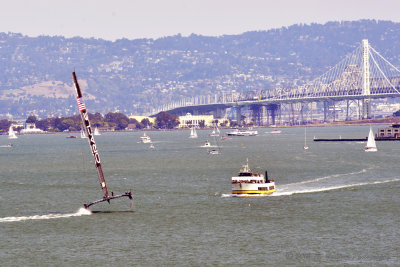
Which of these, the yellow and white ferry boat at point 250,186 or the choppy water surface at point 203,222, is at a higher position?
the yellow and white ferry boat at point 250,186

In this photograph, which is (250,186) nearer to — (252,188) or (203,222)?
(252,188)

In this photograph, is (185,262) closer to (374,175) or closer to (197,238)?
(197,238)

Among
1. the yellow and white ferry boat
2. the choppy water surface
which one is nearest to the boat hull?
the yellow and white ferry boat

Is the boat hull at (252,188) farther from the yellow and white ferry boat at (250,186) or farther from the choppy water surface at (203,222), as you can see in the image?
the choppy water surface at (203,222)

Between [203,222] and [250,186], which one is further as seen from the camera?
[250,186]

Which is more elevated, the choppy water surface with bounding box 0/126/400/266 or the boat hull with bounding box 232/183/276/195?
the boat hull with bounding box 232/183/276/195

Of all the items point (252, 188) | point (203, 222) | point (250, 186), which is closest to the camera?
point (203, 222)

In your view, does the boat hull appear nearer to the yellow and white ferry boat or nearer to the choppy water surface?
the yellow and white ferry boat

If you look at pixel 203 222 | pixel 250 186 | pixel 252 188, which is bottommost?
pixel 203 222

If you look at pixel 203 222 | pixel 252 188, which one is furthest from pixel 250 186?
pixel 203 222

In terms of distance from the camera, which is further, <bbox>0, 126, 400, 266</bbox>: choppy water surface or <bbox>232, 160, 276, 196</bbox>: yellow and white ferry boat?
<bbox>232, 160, 276, 196</bbox>: yellow and white ferry boat

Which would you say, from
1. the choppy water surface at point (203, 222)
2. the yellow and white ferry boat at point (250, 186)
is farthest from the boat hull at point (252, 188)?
the choppy water surface at point (203, 222)

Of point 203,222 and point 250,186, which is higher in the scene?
point 250,186

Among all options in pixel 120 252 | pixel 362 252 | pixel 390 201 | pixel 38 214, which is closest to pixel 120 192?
pixel 38 214
